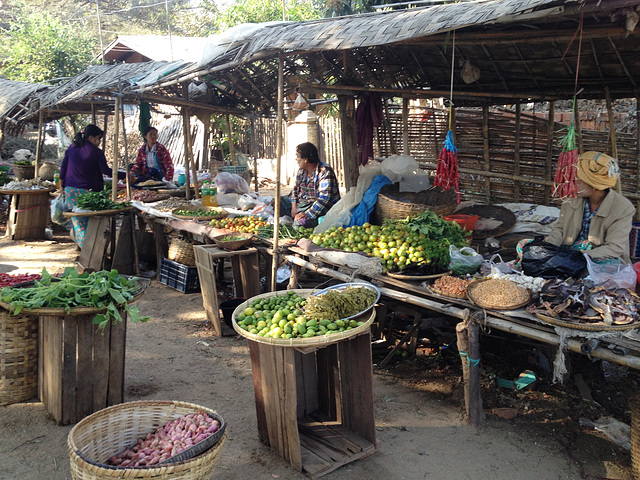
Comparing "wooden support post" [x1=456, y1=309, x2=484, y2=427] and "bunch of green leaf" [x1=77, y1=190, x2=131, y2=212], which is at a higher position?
"bunch of green leaf" [x1=77, y1=190, x2=131, y2=212]

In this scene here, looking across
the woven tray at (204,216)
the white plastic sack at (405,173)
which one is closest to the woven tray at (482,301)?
the white plastic sack at (405,173)

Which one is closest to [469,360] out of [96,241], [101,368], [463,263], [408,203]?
[463,263]

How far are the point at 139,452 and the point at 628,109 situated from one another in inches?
420

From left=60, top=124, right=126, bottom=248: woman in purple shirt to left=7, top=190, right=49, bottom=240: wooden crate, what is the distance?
7.11ft

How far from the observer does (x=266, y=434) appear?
347 centimetres

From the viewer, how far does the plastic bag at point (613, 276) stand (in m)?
3.55

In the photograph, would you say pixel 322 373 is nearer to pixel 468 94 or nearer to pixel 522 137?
pixel 468 94

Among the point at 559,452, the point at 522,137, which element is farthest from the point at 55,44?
the point at 559,452

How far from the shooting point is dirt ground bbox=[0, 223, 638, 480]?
10.6 feet

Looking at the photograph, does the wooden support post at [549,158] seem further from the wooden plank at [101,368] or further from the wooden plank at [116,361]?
the wooden plank at [101,368]

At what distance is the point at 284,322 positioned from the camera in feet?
10.4

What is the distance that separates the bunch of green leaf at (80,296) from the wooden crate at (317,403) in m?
0.98

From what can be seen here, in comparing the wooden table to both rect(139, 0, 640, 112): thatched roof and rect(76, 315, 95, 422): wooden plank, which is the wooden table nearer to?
rect(139, 0, 640, 112): thatched roof

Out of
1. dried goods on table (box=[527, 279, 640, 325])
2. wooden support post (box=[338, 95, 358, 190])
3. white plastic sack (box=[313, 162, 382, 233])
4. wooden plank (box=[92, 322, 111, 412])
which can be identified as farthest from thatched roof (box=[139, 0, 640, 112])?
wooden plank (box=[92, 322, 111, 412])
